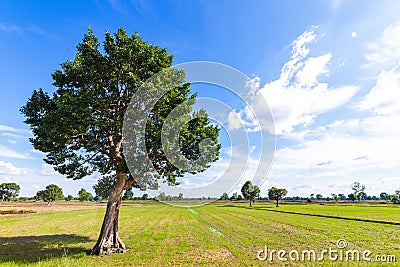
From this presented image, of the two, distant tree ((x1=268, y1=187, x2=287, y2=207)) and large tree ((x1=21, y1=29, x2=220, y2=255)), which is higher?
large tree ((x1=21, y1=29, x2=220, y2=255))

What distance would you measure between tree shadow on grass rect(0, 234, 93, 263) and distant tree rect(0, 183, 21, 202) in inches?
6907

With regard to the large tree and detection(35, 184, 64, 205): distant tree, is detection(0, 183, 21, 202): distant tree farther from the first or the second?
the large tree

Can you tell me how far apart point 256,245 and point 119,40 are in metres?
20.3

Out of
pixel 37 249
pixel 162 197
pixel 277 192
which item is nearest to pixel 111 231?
pixel 162 197

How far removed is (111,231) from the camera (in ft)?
66.1

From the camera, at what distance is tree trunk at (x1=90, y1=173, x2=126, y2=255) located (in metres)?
19.2

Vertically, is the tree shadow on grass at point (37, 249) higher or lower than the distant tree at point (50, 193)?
higher

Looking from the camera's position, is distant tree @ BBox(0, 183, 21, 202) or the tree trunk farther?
distant tree @ BBox(0, 183, 21, 202)

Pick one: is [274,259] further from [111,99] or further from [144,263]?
[111,99]

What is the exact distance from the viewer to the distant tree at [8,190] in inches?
6437

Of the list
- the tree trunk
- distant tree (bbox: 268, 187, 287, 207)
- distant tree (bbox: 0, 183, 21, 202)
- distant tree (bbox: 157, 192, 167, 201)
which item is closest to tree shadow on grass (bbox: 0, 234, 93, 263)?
the tree trunk

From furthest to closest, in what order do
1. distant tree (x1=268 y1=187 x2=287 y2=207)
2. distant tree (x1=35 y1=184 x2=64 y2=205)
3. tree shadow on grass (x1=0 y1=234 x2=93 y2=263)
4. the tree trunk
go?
distant tree (x1=35 y1=184 x2=64 y2=205) < distant tree (x1=268 y1=187 x2=287 y2=207) < the tree trunk < tree shadow on grass (x1=0 y1=234 x2=93 y2=263)

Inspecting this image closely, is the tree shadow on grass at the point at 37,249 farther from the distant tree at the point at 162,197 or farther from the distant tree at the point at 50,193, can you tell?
the distant tree at the point at 50,193

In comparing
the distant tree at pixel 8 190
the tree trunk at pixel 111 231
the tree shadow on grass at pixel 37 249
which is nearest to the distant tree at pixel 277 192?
the tree shadow on grass at pixel 37 249
